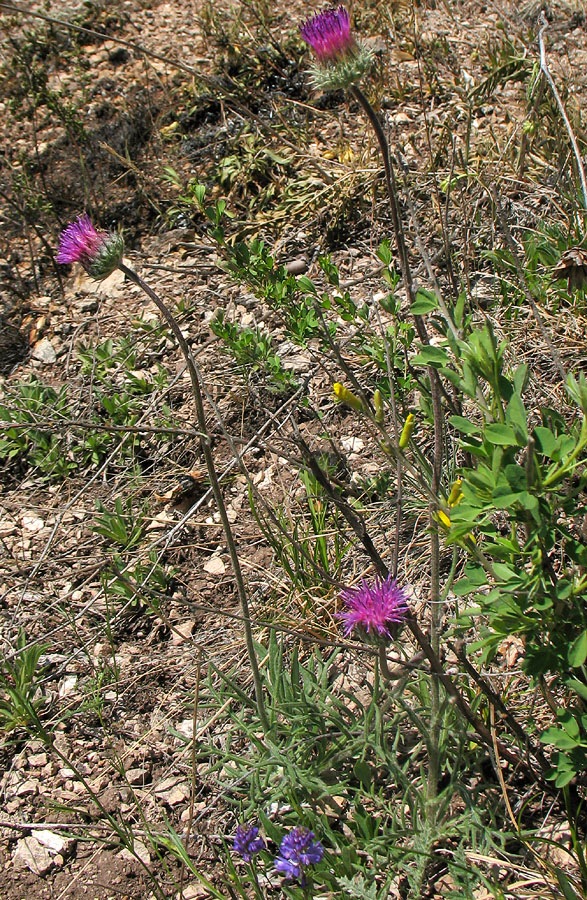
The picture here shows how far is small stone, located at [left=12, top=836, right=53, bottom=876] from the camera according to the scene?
6.74ft

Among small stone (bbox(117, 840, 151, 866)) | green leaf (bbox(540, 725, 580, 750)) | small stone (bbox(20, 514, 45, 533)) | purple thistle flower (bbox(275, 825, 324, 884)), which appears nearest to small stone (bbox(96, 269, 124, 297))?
small stone (bbox(20, 514, 45, 533))

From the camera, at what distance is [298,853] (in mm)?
1642

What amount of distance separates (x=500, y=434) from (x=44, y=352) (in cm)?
266

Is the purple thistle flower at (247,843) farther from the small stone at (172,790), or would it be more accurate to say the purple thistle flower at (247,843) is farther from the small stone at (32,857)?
the small stone at (32,857)

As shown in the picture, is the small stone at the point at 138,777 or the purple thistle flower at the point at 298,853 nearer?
the purple thistle flower at the point at 298,853

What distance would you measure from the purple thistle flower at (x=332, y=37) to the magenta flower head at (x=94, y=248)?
639 millimetres

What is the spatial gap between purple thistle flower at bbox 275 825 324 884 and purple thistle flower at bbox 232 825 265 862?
0.10m

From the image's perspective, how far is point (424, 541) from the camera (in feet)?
8.08

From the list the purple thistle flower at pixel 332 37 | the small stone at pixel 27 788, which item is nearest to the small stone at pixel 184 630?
the small stone at pixel 27 788

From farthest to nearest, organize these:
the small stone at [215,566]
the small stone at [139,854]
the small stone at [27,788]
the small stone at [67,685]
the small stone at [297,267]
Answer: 1. the small stone at [297,267]
2. the small stone at [215,566]
3. the small stone at [67,685]
4. the small stone at [27,788]
5. the small stone at [139,854]

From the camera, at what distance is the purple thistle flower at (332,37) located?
5.69ft

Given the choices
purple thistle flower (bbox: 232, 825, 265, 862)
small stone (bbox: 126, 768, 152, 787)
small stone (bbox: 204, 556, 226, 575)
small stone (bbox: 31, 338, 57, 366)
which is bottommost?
small stone (bbox: 126, 768, 152, 787)

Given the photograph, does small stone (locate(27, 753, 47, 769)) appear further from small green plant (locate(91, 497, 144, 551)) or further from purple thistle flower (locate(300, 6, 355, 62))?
purple thistle flower (locate(300, 6, 355, 62))

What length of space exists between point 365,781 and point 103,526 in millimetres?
1461
